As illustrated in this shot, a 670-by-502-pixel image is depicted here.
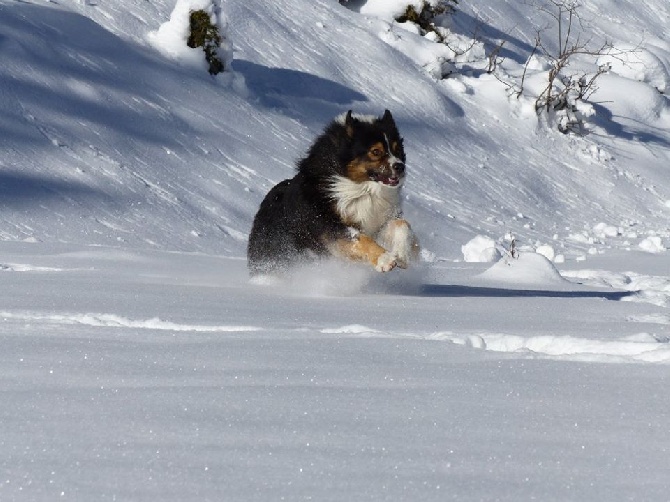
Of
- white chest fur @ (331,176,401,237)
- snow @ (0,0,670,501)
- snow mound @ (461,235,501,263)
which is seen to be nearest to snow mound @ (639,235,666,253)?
snow @ (0,0,670,501)

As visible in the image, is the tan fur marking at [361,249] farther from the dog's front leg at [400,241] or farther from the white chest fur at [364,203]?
the white chest fur at [364,203]

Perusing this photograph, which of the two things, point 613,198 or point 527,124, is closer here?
point 613,198

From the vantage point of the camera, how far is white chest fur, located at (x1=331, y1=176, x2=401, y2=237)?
6.30 metres

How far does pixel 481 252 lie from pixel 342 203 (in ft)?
17.4

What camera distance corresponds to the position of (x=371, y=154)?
254 inches

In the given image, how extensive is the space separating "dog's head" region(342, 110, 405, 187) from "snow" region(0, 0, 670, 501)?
59 cm

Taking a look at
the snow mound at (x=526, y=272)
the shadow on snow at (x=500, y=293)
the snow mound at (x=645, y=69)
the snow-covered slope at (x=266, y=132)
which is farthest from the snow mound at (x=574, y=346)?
the snow mound at (x=645, y=69)

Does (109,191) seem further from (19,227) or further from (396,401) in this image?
(396,401)

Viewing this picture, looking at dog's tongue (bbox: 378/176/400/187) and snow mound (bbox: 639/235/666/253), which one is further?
snow mound (bbox: 639/235/666/253)

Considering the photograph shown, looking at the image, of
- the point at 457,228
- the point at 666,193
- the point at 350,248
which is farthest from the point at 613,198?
the point at 350,248

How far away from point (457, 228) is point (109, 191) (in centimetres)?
513

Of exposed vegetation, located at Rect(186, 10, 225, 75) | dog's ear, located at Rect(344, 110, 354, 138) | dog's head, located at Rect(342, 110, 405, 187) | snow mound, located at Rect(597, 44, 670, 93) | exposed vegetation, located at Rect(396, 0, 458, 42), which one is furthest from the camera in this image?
snow mound, located at Rect(597, 44, 670, 93)

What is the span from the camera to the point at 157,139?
13242mm

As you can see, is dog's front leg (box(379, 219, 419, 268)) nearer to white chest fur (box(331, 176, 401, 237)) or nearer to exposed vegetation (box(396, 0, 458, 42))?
white chest fur (box(331, 176, 401, 237))
